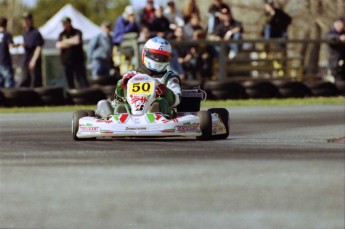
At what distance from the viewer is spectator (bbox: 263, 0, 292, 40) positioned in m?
20.9

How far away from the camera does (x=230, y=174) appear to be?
25.9 feet

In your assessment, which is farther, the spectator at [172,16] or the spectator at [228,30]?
the spectator at [228,30]

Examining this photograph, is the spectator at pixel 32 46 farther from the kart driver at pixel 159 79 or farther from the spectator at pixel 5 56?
the kart driver at pixel 159 79

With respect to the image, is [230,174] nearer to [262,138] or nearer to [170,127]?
[170,127]

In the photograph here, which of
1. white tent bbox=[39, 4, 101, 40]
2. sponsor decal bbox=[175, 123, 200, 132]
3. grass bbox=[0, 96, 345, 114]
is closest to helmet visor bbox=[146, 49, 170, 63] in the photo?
sponsor decal bbox=[175, 123, 200, 132]

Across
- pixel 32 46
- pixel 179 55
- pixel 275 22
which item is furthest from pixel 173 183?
pixel 275 22

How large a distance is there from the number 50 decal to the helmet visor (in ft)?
1.25

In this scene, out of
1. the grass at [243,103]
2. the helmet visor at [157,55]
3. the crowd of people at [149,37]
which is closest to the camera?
the helmet visor at [157,55]

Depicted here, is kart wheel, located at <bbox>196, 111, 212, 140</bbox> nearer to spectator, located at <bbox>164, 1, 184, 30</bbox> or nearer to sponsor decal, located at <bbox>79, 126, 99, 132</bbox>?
sponsor decal, located at <bbox>79, 126, 99, 132</bbox>

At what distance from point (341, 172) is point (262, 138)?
333cm

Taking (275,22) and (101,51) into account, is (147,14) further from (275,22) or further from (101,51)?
(275,22)

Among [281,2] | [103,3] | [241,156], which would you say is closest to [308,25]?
[281,2]

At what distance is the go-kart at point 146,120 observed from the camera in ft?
Result: 34.0

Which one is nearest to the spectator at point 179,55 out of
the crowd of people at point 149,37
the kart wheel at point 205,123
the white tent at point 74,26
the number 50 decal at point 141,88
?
the crowd of people at point 149,37
